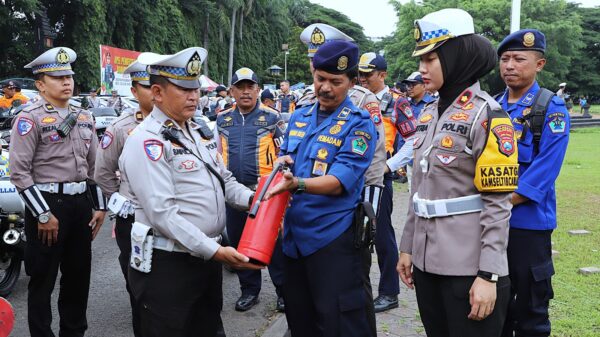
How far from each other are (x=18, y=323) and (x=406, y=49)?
4047 centimetres

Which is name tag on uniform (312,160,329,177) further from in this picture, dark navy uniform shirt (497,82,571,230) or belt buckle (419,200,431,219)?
dark navy uniform shirt (497,82,571,230)

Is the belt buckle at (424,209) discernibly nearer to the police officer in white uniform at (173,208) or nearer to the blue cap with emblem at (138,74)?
the police officer in white uniform at (173,208)

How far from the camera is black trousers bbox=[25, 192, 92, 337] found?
12.8 feet

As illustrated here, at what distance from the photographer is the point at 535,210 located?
3.14 meters

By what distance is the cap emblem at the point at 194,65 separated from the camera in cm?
280

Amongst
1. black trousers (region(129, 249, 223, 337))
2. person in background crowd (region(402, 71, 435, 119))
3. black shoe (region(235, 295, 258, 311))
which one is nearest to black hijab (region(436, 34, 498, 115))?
black trousers (region(129, 249, 223, 337))

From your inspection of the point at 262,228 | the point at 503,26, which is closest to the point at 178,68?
the point at 262,228

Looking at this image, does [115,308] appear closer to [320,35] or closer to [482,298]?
[320,35]

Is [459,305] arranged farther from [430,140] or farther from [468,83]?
[468,83]

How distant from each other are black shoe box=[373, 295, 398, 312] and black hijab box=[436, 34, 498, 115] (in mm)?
2616

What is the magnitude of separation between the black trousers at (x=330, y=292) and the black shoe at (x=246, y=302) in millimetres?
2065

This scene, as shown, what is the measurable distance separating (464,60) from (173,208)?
1571 millimetres

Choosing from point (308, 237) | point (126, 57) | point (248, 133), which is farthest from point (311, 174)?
point (126, 57)

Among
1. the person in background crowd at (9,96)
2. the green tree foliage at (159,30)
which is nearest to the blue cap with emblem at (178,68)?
the person in background crowd at (9,96)
